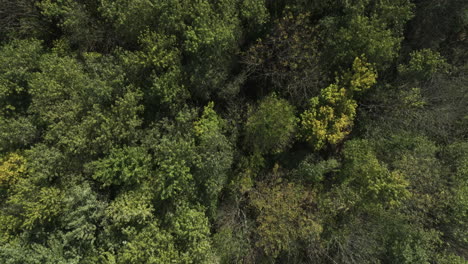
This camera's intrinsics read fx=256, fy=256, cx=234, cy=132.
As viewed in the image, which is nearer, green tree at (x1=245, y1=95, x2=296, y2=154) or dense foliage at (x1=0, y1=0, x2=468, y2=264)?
dense foliage at (x1=0, y1=0, x2=468, y2=264)

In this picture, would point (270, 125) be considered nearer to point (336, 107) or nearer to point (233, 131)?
point (233, 131)

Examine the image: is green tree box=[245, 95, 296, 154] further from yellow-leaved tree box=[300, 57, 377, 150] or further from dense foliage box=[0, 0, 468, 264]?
yellow-leaved tree box=[300, 57, 377, 150]

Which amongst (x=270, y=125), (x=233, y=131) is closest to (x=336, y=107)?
(x=270, y=125)

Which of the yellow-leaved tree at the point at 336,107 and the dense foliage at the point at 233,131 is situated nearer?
the dense foliage at the point at 233,131

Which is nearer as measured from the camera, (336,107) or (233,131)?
(336,107)

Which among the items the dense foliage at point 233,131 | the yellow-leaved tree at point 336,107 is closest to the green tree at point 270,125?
the dense foliage at point 233,131

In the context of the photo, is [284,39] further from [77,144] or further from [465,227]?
[465,227]

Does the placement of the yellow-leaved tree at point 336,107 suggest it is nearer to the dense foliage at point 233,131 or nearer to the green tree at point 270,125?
the dense foliage at point 233,131

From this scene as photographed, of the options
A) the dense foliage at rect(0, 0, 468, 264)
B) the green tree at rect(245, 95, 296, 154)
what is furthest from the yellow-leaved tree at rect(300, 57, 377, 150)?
the green tree at rect(245, 95, 296, 154)

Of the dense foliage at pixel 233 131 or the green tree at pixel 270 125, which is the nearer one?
the dense foliage at pixel 233 131
